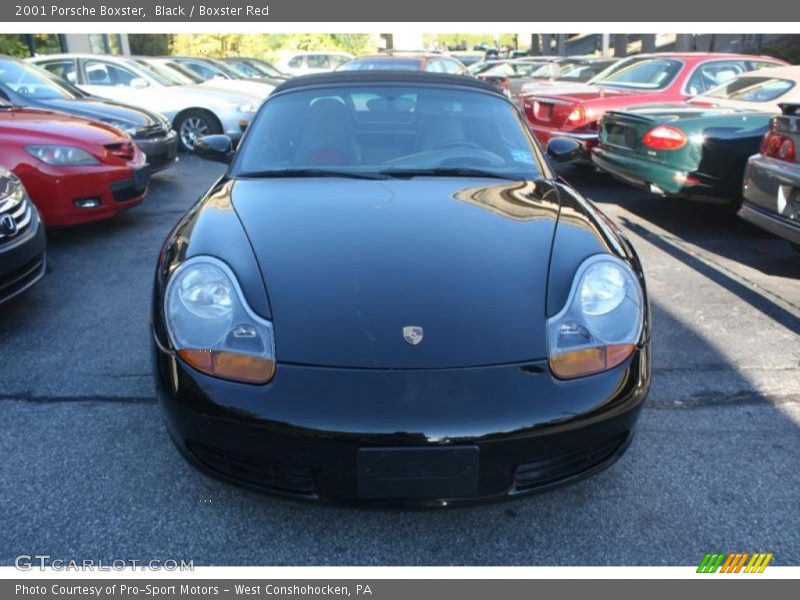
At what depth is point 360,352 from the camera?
1916 mm

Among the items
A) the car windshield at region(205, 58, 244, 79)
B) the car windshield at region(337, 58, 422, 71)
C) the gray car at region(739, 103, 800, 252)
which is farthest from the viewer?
the car windshield at region(205, 58, 244, 79)

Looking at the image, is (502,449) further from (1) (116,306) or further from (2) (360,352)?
(1) (116,306)

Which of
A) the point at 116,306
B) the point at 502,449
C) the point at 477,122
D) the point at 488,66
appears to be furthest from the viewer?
the point at 488,66

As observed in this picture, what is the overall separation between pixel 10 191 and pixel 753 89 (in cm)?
653

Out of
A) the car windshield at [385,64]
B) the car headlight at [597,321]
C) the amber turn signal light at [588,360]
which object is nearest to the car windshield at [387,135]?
the car headlight at [597,321]

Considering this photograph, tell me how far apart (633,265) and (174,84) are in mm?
9683

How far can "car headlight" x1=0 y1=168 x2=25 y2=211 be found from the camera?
3.59m

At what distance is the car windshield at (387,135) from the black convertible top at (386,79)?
7cm

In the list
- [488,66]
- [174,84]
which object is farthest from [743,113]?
[488,66]

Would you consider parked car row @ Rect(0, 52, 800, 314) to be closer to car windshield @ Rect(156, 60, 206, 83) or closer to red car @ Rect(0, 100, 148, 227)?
red car @ Rect(0, 100, 148, 227)

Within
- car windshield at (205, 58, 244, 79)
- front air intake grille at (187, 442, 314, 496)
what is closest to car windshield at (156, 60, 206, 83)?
car windshield at (205, 58, 244, 79)

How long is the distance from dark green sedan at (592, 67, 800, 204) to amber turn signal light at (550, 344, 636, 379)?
13.0 feet

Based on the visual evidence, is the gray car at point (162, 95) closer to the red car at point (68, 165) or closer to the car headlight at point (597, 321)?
the red car at point (68, 165)

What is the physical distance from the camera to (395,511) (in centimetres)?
189
